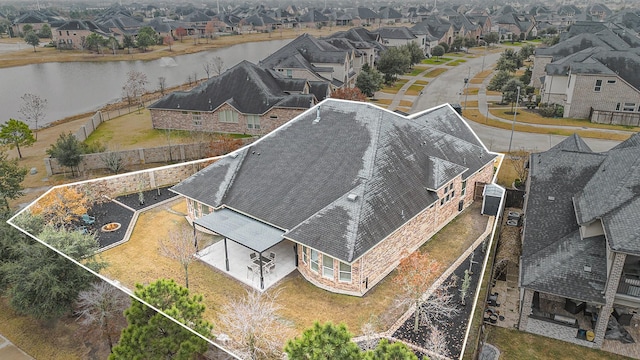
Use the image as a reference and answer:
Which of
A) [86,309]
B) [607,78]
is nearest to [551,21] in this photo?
[607,78]

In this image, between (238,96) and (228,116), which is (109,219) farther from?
(238,96)

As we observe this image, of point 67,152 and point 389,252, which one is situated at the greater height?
point 67,152

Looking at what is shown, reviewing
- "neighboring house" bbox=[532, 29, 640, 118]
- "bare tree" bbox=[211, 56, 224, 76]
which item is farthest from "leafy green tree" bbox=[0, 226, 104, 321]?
"bare tree" bbox=[211, 56, 224, 76]

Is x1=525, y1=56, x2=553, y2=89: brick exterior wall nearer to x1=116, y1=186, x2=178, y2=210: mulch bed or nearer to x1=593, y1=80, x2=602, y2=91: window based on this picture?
x1=593, y1=80, x2=602, y2=91: window

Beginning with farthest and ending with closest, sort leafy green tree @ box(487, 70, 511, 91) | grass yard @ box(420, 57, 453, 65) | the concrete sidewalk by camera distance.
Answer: grass yard @ box(420, 57, 453, 65), leafy green tree @ box(487, 70, 511, 91), the concrete sidewalk

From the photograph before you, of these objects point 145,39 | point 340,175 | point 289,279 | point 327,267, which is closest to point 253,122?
point 340,175

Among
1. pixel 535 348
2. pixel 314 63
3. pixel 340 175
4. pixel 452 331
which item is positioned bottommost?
pixel 535 348

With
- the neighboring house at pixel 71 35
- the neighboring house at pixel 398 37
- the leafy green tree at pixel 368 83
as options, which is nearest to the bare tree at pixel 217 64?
the leafy green tree at pixel 368 83
